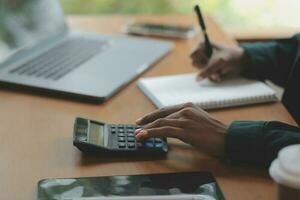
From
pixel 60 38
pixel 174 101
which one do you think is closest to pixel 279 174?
pixel 174 101

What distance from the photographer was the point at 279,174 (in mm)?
701

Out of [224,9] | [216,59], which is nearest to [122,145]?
[216,59]

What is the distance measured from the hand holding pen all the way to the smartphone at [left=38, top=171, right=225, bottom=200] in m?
0.45

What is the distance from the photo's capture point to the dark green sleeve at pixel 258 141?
3.08 feet

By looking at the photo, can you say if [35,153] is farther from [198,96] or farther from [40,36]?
[40,36]

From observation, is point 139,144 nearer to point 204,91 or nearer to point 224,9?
point 204,91

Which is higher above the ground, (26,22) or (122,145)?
(26,22)

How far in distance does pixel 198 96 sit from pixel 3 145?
0.43 m

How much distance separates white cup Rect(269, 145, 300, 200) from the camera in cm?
69

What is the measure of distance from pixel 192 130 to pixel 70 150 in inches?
8.7

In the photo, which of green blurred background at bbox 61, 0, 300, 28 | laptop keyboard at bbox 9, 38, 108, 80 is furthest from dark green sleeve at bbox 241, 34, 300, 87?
green blurred background at bbox 61, 0, 300, 28

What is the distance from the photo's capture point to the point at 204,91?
124 cm

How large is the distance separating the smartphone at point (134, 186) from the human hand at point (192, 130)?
7 centimetres

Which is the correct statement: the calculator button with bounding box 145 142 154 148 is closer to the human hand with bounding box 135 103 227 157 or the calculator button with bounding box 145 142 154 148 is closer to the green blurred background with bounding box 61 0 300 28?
the human hand with bounding box 135 103 227 157
